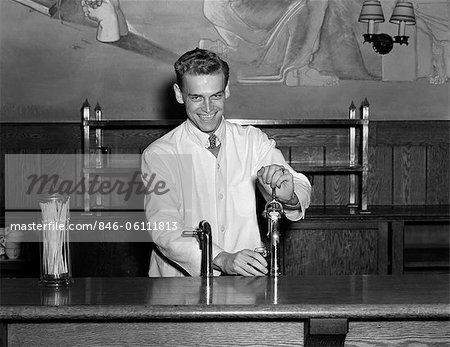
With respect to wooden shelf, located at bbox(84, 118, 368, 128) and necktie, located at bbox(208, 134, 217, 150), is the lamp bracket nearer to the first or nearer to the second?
wooden shelf, located at bbox(84, 118, 368, 128)

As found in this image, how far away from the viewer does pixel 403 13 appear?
16.7 ft

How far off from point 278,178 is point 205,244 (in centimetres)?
32

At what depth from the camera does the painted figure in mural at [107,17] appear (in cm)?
509

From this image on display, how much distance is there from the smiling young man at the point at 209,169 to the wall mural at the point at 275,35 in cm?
207

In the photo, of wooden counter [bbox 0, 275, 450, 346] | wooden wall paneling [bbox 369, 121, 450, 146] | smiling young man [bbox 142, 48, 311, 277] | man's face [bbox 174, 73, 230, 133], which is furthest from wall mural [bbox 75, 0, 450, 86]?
wooden counter [bbox 0, 275, 450, 346]

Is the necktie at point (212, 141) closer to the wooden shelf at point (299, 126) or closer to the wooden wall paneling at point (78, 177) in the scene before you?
the wooden shelf at point (299, 126)

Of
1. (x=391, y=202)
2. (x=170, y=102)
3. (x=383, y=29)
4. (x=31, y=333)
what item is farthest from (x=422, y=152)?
(x=31, y=333)

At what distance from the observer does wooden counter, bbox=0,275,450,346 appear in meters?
2.08

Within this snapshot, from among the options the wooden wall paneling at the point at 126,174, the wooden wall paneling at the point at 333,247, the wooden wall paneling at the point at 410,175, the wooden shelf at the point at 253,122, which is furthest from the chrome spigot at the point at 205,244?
the wooden wall paneling at the point at 410,175

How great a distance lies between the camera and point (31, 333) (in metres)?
2.14

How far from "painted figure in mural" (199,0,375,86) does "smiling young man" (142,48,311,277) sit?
205 centimetres

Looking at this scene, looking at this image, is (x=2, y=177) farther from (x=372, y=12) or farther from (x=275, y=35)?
(x=372, y=12)

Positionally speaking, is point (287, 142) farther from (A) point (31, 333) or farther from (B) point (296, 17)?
(A) point (31, 333)

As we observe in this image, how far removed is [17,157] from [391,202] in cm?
255
